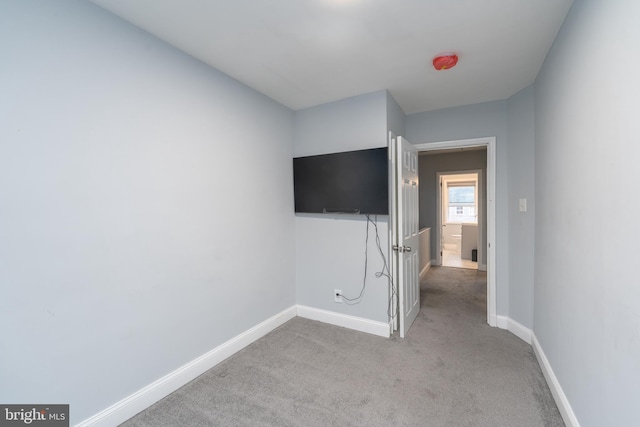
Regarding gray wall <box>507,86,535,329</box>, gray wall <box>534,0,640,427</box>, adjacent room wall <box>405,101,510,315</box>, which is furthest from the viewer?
adjacent room wall <box>405,101,510,315</box>

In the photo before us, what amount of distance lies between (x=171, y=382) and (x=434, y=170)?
5814 millimetres

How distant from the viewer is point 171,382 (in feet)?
6.25

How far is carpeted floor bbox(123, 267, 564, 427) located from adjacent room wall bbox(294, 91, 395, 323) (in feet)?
1.26

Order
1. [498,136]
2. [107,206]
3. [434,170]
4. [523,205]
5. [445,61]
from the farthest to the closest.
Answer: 1. [434,170]
2. [498,136]
3. [523,205]
4. [445,61]
5. [107,206]

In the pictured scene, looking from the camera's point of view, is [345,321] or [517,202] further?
[345,321]

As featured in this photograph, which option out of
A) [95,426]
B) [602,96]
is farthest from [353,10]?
[95,426]

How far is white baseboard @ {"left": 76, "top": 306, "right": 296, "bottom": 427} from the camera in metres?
1.58

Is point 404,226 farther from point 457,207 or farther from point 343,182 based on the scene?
point 457,207

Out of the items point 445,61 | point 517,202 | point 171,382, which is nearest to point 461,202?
point 517,202

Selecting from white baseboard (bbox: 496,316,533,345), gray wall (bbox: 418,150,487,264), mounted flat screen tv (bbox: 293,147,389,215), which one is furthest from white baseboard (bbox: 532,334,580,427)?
gray wall (bbox: 418,150,487,264)

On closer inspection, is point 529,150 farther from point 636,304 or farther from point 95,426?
point 95,426

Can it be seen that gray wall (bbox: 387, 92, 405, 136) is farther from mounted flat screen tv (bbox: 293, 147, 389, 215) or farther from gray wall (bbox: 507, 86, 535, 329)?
gray wall (bbox: 507, 86, 535, 329)

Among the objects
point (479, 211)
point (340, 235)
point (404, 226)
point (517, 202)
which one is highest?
point (517, 202)

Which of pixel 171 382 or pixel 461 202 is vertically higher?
pixel 461 202
